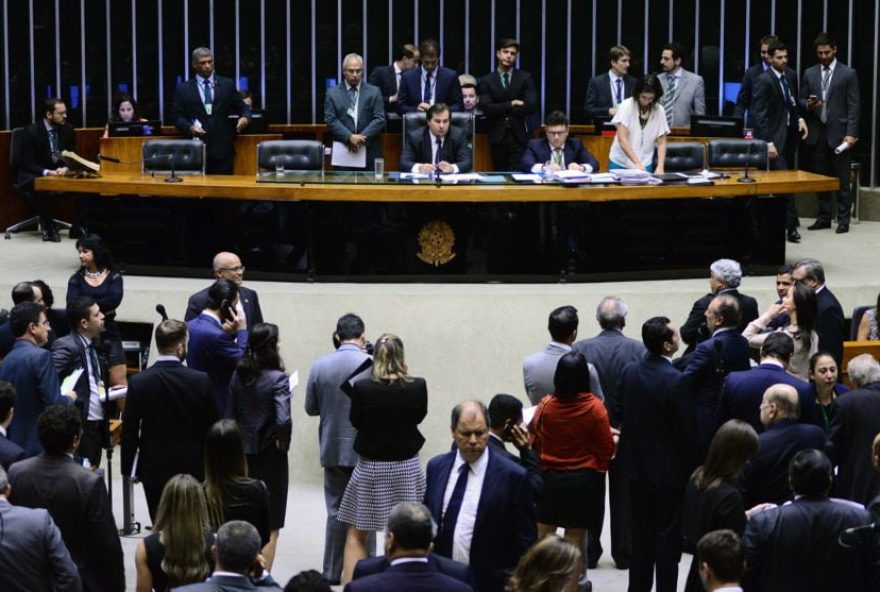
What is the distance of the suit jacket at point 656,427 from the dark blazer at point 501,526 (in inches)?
52.6

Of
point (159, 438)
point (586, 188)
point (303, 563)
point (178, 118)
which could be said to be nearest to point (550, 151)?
point (586, 188)

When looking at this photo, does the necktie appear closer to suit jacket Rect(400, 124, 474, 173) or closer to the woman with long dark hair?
the woman with long dark hair

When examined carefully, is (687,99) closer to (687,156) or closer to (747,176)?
(687,156)

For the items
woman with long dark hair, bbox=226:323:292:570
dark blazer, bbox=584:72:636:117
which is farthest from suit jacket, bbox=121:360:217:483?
dark blazer, bbox=584:72:636:117

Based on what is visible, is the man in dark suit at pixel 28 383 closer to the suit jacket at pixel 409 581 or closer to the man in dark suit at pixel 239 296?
the man in dark suit at pixel 239 296

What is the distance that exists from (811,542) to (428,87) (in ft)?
29.2

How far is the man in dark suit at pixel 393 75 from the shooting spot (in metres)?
15.1

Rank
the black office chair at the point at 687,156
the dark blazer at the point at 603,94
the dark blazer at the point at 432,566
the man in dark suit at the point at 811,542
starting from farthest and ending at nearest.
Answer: the dark blazer at the point at 603,94
the black office chair at the point at 687,156
the man in dark suit at the point at 811,542
the dark blazer at the point at 432,566

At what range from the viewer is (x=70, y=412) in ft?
21.6

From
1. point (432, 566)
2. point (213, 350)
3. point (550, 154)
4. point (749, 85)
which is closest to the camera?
point (432, 566)

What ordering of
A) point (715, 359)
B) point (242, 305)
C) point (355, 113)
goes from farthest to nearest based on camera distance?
point (355, 113) → point (242, 305) → point (715, 359)

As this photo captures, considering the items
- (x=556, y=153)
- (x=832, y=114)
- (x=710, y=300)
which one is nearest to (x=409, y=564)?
→ (x=710, y=300)

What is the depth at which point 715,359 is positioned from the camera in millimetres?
8328

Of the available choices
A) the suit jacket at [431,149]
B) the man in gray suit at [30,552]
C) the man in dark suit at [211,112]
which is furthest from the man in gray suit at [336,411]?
the man in dark suit at [211,112]
